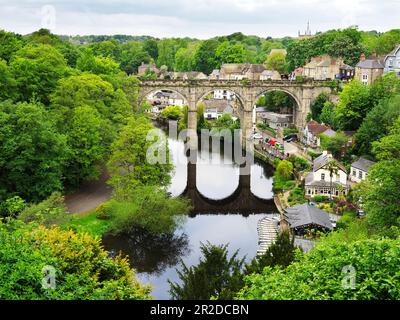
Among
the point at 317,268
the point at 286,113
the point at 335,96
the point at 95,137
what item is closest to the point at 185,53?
the point at 286,113

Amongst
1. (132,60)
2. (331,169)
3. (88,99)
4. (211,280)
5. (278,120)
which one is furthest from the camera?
(132,60)

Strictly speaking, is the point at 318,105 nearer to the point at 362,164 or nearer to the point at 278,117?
the point at 278,117

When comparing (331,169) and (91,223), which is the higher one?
(331,169)

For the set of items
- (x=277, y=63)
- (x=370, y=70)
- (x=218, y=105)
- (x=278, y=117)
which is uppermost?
(x=277, y=63)

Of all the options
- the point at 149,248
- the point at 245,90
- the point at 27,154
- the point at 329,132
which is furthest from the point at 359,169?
the point at 27,154

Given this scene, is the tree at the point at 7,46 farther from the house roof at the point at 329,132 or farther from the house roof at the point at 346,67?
the house roof at the point at 346,67

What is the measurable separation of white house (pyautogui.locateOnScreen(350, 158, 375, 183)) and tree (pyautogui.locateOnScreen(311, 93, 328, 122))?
21.5m

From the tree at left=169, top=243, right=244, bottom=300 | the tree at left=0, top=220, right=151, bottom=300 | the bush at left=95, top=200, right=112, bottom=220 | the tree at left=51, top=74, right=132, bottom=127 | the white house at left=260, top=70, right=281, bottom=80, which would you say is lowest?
the bush at left=95, top=200, right=112, bottom=220

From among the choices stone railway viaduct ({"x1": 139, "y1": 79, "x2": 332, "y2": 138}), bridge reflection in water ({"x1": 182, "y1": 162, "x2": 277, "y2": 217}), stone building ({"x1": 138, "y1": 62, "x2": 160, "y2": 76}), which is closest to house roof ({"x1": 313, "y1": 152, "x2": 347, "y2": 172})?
bridge reflection in water ({"x1": 182, "y1": 162, "x2": 277, "y2": 217})

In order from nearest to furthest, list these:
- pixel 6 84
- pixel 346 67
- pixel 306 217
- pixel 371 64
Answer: pixel 306 217
pixel 6 84
pixel 371 64
pixel 346 67

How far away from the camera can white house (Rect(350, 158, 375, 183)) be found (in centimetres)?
4497

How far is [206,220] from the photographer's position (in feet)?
135

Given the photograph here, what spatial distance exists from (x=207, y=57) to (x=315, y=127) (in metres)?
59.8

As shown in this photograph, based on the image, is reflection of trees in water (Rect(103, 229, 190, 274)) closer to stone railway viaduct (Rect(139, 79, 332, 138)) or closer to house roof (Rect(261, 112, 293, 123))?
stone railway viaduct (Rect(139, 79, 332, 138))
